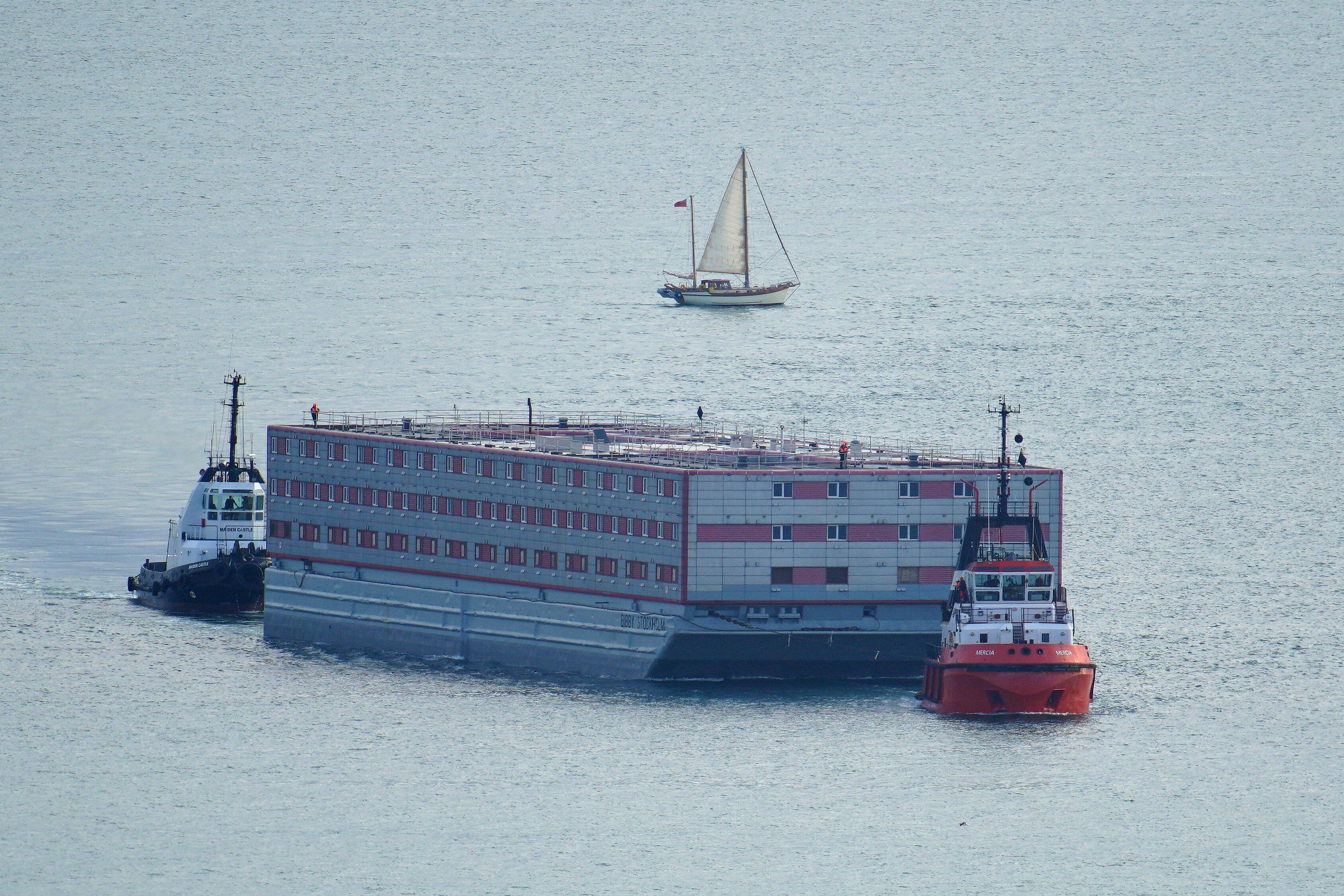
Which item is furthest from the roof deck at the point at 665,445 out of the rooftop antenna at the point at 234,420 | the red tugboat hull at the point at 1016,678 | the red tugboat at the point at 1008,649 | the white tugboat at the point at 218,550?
the red tugboat hull at the point at 1016,678

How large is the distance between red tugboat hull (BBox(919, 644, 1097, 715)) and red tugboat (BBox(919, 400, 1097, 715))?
33 mm

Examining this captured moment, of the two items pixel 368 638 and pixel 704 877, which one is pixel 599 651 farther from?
pixel 704 877

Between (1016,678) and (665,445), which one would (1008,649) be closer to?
(1016,678)

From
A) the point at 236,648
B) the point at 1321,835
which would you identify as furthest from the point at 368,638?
the point at 1321,835

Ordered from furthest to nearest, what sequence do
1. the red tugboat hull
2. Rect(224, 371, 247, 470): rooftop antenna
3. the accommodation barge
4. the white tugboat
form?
1. Rect(224, 371, 247, 470): rooftop antenna
2. the white tugboat
3. the accommodation barge
4. the red tugboat hull

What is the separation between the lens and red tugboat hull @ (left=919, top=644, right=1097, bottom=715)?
123125mm

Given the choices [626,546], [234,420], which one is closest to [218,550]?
[234,420]

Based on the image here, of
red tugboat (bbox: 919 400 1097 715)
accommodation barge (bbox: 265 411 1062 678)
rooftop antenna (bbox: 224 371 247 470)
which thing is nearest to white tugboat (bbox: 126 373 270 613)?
rooftop antenna (bbox: 224 371 247 470)

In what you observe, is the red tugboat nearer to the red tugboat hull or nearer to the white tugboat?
the red tugboat hull

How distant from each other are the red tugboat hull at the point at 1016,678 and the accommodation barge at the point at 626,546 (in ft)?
24.3

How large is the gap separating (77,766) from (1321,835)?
48.4 m

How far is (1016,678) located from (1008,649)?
137cm

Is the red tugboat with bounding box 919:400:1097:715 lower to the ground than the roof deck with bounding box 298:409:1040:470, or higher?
lower

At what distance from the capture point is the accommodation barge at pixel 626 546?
13262 centimetres
